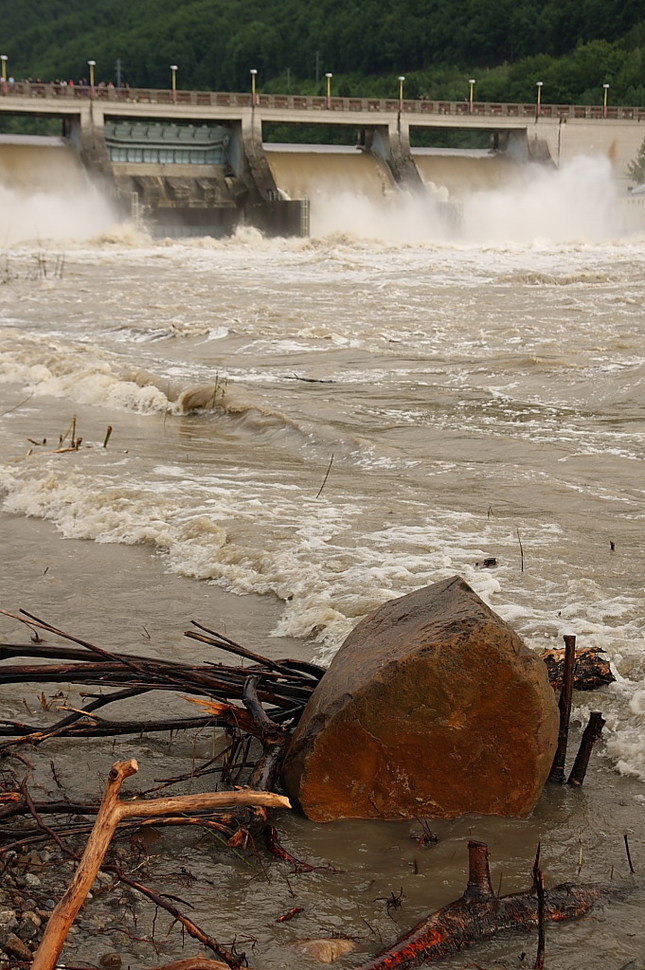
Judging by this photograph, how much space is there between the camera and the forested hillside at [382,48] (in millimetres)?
80812

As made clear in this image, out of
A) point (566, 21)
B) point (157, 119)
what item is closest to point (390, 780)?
point (157, 119)

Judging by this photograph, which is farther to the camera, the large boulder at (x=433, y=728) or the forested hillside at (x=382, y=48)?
the forested hillside at (x=382, y=48)

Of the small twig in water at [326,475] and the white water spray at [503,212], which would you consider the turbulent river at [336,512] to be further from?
the white water spray at [503,212]

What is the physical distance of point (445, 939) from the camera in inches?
101

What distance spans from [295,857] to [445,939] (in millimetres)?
603

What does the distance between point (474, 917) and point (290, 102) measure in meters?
46.2

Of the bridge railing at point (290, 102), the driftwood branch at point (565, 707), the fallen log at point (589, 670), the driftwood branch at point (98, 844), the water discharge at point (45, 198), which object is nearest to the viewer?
the driftwood branch at point (98, 844)

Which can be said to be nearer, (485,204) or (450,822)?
(450,822)

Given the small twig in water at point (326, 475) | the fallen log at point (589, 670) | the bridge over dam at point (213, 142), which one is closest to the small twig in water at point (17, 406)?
the small twig in water at point (326, 475)

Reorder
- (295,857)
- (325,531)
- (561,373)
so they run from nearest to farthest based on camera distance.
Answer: (295,857), (325,531), (561,373)

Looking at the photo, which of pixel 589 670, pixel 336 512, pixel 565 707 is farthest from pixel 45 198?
pixel 565 707

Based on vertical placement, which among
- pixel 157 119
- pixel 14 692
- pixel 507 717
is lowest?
pixel 14 692

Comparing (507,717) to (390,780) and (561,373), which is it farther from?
(561,373)

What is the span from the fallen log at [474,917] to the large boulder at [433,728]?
1.58 feet
